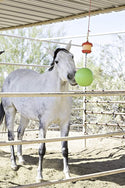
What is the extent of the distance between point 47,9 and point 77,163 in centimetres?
241

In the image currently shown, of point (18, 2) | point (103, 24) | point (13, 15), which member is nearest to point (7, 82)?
A: point (13, 15)

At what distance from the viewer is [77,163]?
4973mm

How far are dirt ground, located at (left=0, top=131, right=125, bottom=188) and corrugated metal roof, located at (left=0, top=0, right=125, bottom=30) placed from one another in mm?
2207

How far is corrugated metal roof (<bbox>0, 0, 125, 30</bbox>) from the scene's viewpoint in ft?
12.9

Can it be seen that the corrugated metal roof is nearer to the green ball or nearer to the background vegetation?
the green ball

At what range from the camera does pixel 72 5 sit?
157 inches

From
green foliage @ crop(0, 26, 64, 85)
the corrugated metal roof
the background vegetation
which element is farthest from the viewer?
green foliage @ crop(0, 26, 64, 85)

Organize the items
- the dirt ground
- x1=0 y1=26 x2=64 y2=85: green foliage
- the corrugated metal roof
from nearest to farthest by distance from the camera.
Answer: the corrugated metal roof < the dirt ground < x1=0 y1=26 x2=64 y2=85: green foliage

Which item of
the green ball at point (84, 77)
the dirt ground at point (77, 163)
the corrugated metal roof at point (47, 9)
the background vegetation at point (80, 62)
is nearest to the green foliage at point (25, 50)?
the background vegetation at point (80, 62)

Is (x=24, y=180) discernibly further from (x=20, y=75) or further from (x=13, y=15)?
(x=13, y=15)

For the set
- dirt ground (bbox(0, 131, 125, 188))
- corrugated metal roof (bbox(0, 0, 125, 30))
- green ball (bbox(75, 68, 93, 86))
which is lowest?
dirt ground (bbox(0, 131, 125, 188))

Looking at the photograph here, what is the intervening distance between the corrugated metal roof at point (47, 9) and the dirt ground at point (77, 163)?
7.24ft

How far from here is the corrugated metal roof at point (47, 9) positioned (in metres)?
3.93

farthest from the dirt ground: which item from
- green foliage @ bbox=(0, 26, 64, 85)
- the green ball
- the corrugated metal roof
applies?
green foliage @ bbox=(0, 26, 64, 85)
